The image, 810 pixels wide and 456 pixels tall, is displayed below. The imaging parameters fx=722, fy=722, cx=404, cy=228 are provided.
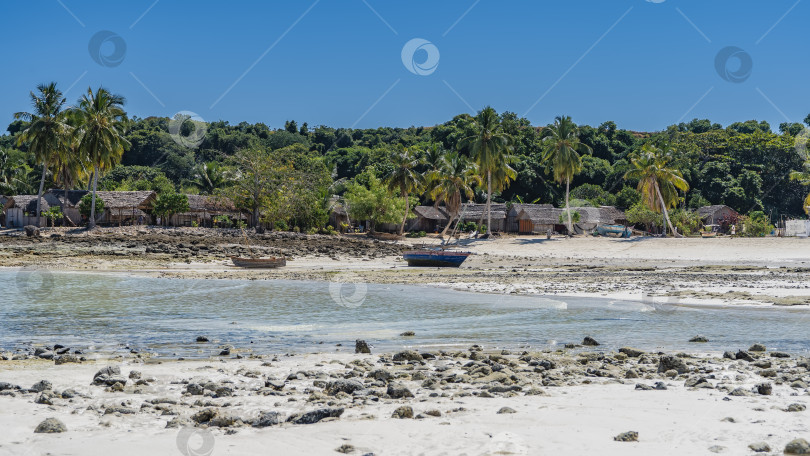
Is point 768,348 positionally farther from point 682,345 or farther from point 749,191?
point 749,191

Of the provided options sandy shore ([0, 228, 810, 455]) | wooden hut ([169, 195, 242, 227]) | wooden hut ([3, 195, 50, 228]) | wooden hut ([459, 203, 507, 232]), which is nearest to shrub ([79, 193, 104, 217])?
wooden hut ([3, 195, 50, 228])

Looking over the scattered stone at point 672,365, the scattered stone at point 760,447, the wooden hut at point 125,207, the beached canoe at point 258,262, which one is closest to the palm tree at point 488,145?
the wooden hut at point 125,207

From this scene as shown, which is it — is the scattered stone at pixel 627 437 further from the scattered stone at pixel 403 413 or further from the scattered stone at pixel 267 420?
the scattered stone at pixel 267 420

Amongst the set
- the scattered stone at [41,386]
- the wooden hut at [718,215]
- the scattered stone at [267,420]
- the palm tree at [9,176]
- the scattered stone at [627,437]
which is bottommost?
the scattered stone at [41,386]

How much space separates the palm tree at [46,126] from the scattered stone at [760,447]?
202ft

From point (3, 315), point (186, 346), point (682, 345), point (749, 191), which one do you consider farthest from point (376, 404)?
point (749, 191)

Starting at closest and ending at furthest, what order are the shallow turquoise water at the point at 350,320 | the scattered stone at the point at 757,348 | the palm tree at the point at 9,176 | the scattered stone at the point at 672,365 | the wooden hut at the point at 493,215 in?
the scattered stone at the point at 672,365, the scattered stone at the point at 757,348, the shallow turquoise water at the point at 350,320, the palm tree at the point at 9,176, the wooden hut at the point at 493,215

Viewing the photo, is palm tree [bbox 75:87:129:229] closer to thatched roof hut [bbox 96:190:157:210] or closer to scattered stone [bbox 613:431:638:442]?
thatched roof hut [bbox 96:190:157:210]

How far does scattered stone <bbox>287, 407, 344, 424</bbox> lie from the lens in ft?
23.5

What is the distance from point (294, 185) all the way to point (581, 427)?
5614cm

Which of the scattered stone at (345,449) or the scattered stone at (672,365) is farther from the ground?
the scattered stone at (672,365)

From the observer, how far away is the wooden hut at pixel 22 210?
63375 mm

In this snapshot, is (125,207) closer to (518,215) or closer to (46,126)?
(46,126)

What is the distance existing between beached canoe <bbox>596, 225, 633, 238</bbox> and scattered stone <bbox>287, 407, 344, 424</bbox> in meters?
65.0
